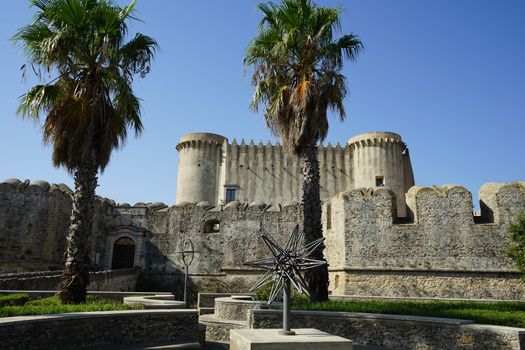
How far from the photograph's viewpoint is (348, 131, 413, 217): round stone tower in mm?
34531

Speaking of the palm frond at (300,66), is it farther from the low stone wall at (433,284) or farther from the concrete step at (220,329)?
the low stone wall at (433,284)

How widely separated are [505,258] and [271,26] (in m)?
14.1

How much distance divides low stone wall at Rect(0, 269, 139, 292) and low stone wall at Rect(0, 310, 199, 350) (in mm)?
6234

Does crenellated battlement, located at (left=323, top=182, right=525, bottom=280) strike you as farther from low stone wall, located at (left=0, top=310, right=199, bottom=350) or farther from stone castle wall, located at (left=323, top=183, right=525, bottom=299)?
low stone wall, located at (left=0, top=310, right=199, bottom=350)

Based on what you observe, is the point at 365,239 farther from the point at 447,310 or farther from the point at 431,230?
the point at 447,310

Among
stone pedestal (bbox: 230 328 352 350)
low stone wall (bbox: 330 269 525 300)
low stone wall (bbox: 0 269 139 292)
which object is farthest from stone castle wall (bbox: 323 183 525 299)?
stone pedestal (bbox: 230 328 352 350)

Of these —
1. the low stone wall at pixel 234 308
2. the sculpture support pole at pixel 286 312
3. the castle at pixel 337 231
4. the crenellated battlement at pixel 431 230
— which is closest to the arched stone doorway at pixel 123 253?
the castle at pixel 337 231

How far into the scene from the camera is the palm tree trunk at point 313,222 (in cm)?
1170

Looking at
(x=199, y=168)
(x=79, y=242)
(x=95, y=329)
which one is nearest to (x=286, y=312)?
(x=95, y=329)

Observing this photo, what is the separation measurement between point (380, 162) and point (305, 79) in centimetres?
2385

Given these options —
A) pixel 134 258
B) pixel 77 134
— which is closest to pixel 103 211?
pixel 134 258

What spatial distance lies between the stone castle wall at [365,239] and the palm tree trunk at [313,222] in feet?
26.1

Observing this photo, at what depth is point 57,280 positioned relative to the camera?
47.6 ft

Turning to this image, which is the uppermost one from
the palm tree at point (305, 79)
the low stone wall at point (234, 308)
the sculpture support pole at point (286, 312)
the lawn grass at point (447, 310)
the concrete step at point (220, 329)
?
the palm tree at point (305, 79)
